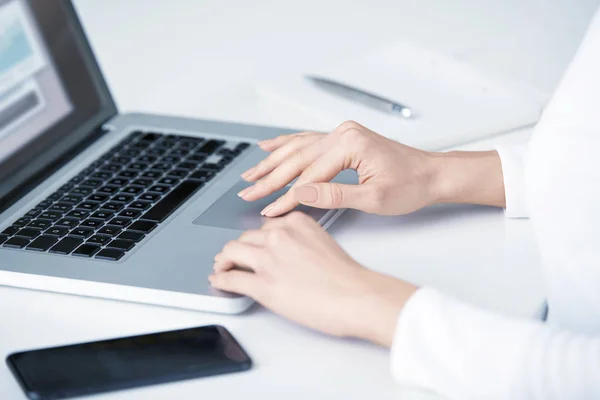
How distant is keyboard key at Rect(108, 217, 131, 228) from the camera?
90 centimetres

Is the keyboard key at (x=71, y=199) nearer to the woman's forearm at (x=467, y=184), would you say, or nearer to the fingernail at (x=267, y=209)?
the fingernail at (x=267, y=209)

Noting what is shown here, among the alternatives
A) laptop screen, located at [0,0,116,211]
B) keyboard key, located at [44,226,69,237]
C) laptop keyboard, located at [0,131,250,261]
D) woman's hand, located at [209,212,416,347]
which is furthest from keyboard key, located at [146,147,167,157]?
woman's hand, located at [209,212,416,347]

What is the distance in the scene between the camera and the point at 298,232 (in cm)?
80

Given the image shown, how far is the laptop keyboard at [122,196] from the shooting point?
0.88m

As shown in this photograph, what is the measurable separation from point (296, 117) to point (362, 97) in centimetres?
10

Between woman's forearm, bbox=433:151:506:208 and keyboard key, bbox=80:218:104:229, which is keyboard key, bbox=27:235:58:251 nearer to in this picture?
keyboard key, bbox=80:218:104:229

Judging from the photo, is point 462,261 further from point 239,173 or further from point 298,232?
point 239,173

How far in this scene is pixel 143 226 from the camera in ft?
2.94

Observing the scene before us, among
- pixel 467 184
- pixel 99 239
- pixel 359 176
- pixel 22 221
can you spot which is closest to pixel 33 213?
pixel 22 221

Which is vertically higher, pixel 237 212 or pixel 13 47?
pixel 13 47

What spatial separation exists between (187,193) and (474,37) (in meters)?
0.80

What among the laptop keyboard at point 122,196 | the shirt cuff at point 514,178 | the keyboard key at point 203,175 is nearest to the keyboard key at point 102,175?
the laptop keyboard at point 122,196

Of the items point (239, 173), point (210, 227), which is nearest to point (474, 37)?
point (239, 173)

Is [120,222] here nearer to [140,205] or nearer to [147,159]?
[140,205]
